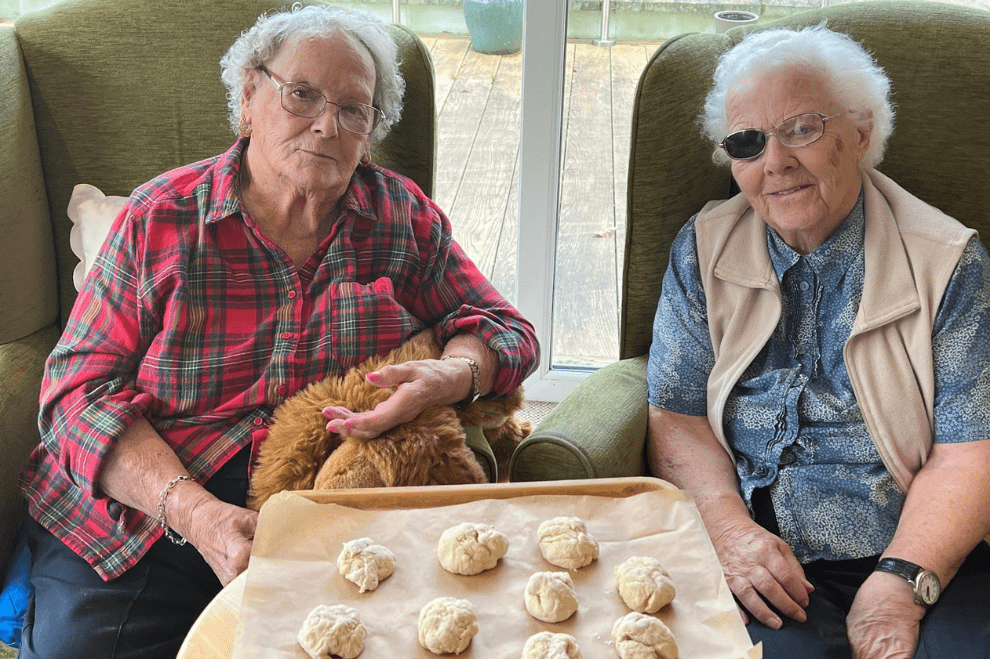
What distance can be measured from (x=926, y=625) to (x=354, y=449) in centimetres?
97

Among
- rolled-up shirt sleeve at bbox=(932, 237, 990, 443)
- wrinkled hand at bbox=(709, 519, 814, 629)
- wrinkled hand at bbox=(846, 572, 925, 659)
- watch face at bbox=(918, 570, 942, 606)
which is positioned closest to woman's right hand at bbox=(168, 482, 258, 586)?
wrinkled hand at bbox=(709, 519, 814, 629)

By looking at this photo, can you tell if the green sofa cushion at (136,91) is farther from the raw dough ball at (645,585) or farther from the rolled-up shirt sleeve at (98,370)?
the raw dough ball at (645,585)

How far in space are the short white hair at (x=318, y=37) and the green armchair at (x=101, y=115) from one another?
4.6 inches

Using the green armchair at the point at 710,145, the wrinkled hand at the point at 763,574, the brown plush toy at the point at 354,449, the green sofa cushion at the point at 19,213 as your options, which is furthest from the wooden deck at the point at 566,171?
the wrinkled hand at the point at 763,574

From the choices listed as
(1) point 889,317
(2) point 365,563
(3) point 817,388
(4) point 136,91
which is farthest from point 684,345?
(4) point 136,91

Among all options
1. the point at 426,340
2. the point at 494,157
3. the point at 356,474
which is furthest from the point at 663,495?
the point at 494,157

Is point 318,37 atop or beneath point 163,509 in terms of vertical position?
atop

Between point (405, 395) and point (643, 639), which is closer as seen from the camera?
point (643, 639)

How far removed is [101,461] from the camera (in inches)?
58.6

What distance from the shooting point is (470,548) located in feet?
3.85

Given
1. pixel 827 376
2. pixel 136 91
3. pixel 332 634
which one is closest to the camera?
pixel 332 634

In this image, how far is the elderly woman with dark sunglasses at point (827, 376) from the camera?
1444 millimetres

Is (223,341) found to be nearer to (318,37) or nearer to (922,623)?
(318,37)

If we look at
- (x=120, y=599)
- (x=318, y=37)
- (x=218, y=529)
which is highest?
(x=318, y=37)
